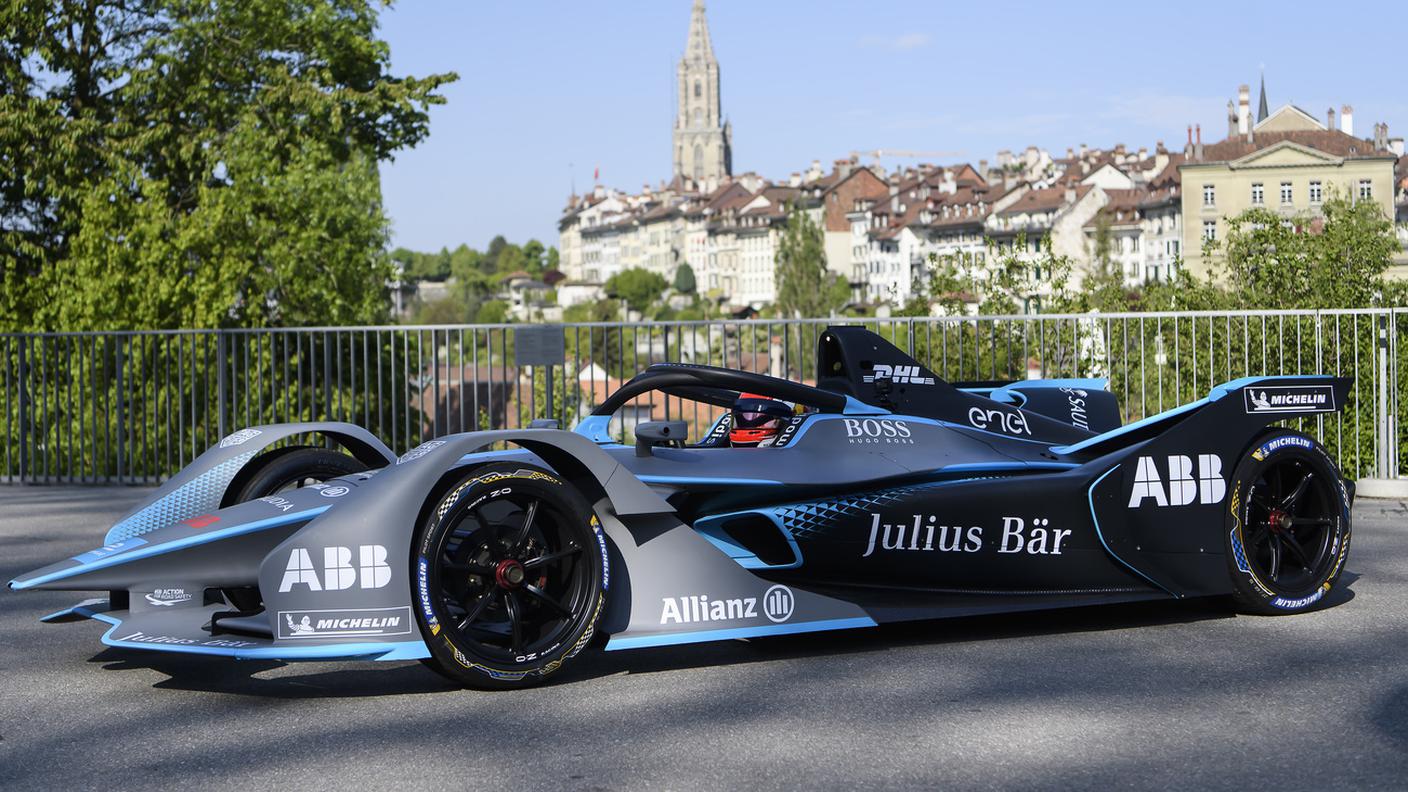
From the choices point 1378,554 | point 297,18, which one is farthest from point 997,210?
point 1378,554

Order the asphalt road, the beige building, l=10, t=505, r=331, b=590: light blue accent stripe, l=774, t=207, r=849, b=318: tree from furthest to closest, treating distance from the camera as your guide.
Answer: l=774, t=207, r=849, b=318: tree → the beige building → l=10, t=505, r=331, b=590: light blue accent stripe → the asphalt road

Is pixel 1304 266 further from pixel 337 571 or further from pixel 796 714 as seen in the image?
pixel 337 571

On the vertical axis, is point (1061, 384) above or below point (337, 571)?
above

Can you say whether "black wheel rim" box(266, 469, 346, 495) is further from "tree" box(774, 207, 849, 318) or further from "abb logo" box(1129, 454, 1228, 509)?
"tree" box(774, 207, 849, 318)

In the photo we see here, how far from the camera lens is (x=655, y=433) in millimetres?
5863

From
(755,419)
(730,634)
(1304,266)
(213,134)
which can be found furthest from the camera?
(213,134)

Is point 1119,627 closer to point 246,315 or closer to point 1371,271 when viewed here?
point 1371,271

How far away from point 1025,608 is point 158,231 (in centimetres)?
1503

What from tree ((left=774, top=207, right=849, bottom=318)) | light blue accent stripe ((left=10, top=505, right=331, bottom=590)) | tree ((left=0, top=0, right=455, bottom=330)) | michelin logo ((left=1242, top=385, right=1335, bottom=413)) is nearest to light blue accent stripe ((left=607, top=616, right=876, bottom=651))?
light blue accent stripe ((left=10, top=505, right=331, bottom=590))

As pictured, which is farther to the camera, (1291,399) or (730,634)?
(1291,399)

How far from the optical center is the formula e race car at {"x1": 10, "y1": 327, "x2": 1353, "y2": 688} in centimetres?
501

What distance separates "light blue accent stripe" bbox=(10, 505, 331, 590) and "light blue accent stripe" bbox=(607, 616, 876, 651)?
1.16 meters

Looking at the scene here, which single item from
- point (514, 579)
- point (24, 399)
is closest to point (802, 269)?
point (24, 399)

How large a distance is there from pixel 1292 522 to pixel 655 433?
2833 mm
